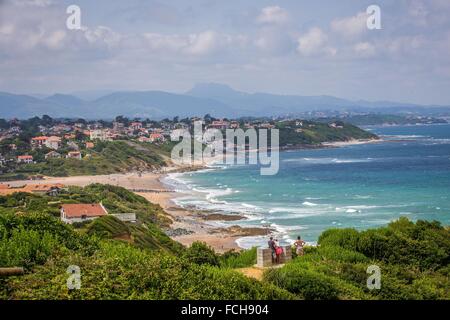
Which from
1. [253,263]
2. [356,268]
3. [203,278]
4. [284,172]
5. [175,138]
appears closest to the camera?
[203,278]

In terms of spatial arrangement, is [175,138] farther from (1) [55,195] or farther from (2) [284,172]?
(1) [55,195]

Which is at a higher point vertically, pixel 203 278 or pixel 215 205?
pixel 203 278

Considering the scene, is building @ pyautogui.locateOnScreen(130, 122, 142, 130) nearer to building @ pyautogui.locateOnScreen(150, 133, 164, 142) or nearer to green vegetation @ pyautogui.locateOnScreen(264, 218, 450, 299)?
building @ pyautogui.locateOnScreen(150, 133, 164, 142)

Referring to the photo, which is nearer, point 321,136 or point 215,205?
point 215,205

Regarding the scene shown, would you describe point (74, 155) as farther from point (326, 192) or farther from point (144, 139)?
point (326, 192)

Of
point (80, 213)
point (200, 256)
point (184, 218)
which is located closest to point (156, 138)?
point (184, 218)
